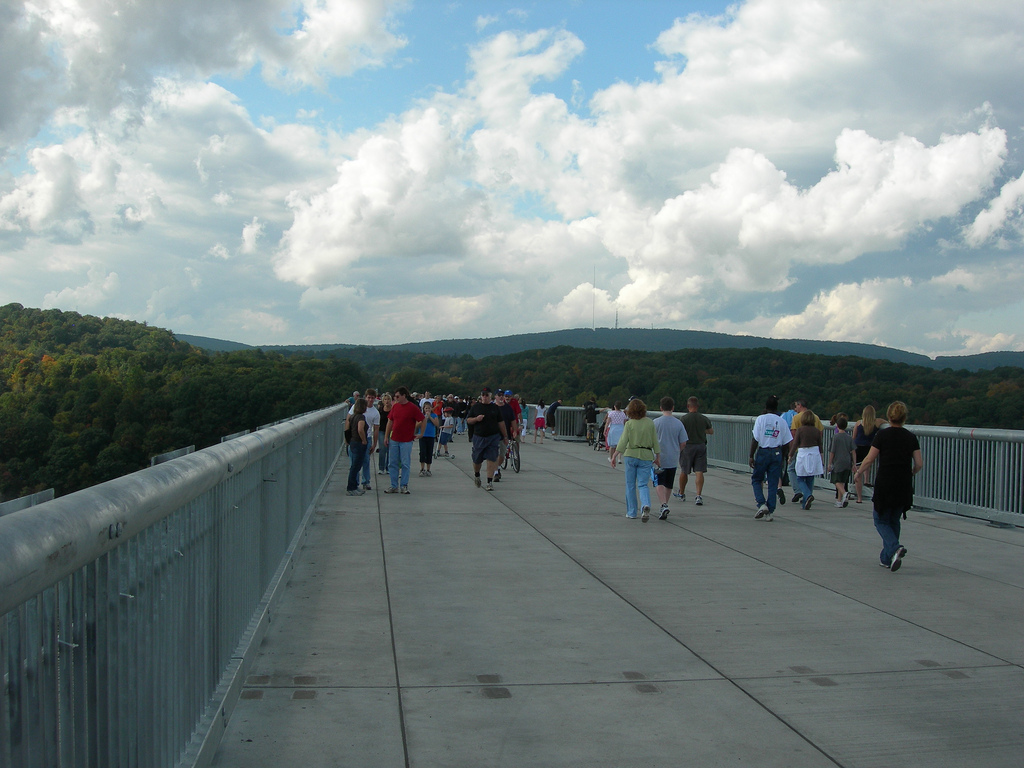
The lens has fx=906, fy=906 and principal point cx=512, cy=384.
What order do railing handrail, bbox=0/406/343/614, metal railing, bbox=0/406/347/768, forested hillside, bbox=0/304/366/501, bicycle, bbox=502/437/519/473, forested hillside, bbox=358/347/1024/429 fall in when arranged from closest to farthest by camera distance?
railing handrail, bbox=0/406/343/614
metal railing, bbox=0/406/347/768
bicycle, bbox=502/437/519/473
forested hillside, bbox=358/347/1024/429
forested hillside, bbox=0/304/366/501

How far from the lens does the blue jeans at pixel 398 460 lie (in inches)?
580

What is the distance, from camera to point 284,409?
283 ft

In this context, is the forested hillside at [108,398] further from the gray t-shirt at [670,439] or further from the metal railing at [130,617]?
the metal railing at [130,617]

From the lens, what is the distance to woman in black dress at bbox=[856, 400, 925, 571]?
8.73 m

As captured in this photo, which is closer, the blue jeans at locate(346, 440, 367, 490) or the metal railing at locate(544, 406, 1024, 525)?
the metal railing at locate(544, 406, 1024, 525)

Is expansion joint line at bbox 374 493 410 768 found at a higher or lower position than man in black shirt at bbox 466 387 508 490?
lower

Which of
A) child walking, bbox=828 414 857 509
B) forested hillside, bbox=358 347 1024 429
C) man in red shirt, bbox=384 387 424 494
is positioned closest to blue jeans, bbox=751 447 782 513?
Result: child walking, bbox=828 414 857 509

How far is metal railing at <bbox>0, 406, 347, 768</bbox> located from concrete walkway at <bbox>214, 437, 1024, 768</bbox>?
514 millimetres

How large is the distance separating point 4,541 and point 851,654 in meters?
5.28

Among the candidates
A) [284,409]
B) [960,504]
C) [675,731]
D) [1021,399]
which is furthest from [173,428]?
[675,731]

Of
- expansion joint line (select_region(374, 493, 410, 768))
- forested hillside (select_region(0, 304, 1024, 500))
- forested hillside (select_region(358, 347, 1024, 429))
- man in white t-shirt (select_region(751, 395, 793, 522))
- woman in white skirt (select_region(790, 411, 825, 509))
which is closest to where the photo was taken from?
expansion joint line (select_region(374, 493, 410, 768))

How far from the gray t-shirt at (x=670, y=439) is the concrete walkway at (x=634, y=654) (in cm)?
207

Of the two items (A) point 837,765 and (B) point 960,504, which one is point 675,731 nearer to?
(A) point 837,765

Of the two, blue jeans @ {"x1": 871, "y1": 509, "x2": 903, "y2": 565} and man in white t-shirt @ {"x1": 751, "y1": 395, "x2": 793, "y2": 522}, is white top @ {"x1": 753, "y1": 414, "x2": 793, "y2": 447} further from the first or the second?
blue jeans @ {"x1": 871, "y1": 509, "x2": 903, "y2": 565}
